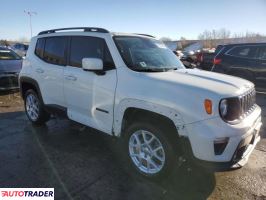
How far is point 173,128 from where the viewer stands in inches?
139

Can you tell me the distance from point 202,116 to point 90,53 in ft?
7.17

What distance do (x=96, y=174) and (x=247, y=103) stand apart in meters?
2.24

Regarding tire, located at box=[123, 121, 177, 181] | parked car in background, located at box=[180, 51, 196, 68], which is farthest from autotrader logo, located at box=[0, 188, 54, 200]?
parked car in background, located at box=[180, 51, 196, 68]

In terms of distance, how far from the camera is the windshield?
160 inches

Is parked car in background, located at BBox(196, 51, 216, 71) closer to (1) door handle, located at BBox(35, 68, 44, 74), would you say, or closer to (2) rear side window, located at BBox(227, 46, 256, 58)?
(2) rear side window, located at BBox(227, 46, 256, 58)

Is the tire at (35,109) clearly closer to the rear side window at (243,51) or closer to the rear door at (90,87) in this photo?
the rear door at (90,87)

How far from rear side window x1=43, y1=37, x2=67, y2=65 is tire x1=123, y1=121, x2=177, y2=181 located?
1946mm

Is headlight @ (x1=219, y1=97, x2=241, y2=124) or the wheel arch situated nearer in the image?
headlight @ (x1=219, y1=97, x2=241, y2=124)

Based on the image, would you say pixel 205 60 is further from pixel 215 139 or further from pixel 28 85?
pixel 215 139

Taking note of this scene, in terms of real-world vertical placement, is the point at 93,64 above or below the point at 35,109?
above

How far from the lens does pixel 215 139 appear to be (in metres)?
3.12

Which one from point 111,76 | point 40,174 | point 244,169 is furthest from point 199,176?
point 40,174

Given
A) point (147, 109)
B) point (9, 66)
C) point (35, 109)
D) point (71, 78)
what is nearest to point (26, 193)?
point (147, 109)

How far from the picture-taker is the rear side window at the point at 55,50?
Result: 199 inches
